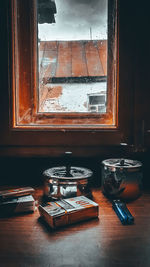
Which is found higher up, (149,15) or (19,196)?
(149,15)

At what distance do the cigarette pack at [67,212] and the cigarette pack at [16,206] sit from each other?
0.25ft

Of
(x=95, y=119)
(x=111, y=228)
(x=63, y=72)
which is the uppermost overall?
(x=63, y=72)

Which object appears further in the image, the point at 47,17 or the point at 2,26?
the point at 47,17

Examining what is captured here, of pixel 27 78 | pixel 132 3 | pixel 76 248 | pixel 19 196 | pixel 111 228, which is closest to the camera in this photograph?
pixel 76 248

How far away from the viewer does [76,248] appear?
24.2 inches

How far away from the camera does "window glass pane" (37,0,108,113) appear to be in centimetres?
129

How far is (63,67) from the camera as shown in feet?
4.29

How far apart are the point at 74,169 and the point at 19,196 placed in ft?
0.91

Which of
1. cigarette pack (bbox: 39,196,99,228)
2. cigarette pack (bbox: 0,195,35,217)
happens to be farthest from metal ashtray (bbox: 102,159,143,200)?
cigarette pack (bbox: 0,195,35,217)

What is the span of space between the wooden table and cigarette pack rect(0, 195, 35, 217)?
0.02 metres

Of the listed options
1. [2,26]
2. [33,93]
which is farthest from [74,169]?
[2,26]

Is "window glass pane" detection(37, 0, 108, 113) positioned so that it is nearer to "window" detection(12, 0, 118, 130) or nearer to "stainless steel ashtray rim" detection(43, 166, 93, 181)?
"window" detection(12, 0, 118, 130)

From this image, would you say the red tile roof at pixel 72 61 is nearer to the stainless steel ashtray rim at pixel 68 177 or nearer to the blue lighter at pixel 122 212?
the stainless steel ashtray rim at pixel 68 177

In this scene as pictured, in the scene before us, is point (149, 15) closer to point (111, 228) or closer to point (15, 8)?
point (15, 8)
